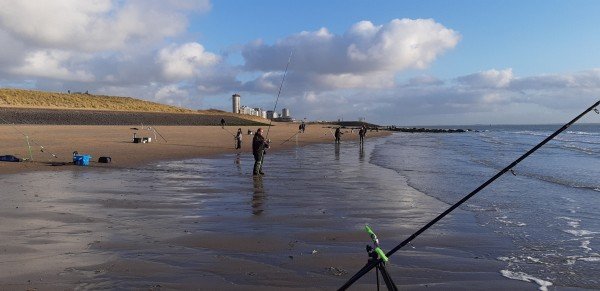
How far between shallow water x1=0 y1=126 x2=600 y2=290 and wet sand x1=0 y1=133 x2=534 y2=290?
2cm

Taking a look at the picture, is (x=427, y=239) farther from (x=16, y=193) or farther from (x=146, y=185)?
(x=16, y=193)

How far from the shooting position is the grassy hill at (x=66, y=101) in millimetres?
67262

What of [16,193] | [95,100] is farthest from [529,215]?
[95,100]

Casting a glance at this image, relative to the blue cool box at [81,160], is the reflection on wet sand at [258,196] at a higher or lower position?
lower

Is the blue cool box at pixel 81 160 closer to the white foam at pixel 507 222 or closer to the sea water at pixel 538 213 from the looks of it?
the sea water at pixel 538 213

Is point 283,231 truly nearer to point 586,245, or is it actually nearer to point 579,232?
point 586,245

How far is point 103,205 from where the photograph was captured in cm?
1037

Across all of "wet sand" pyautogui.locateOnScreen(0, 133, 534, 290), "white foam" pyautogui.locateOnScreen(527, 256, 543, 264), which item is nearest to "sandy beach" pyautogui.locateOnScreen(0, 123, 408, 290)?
"wet sand" pyautogui.locateOnScreen(0, 133, 534, 290)

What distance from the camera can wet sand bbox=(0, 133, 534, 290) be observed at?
5.77 m

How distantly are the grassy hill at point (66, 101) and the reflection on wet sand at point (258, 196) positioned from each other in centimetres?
5709

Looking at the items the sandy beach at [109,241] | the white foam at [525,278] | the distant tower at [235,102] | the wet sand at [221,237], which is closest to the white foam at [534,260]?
the wet sand at [221,237]

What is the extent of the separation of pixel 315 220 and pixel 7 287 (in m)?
5.23

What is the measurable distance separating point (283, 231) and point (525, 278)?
3736 millimetres

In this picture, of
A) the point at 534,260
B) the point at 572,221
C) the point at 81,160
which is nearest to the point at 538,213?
the point at 572,221
